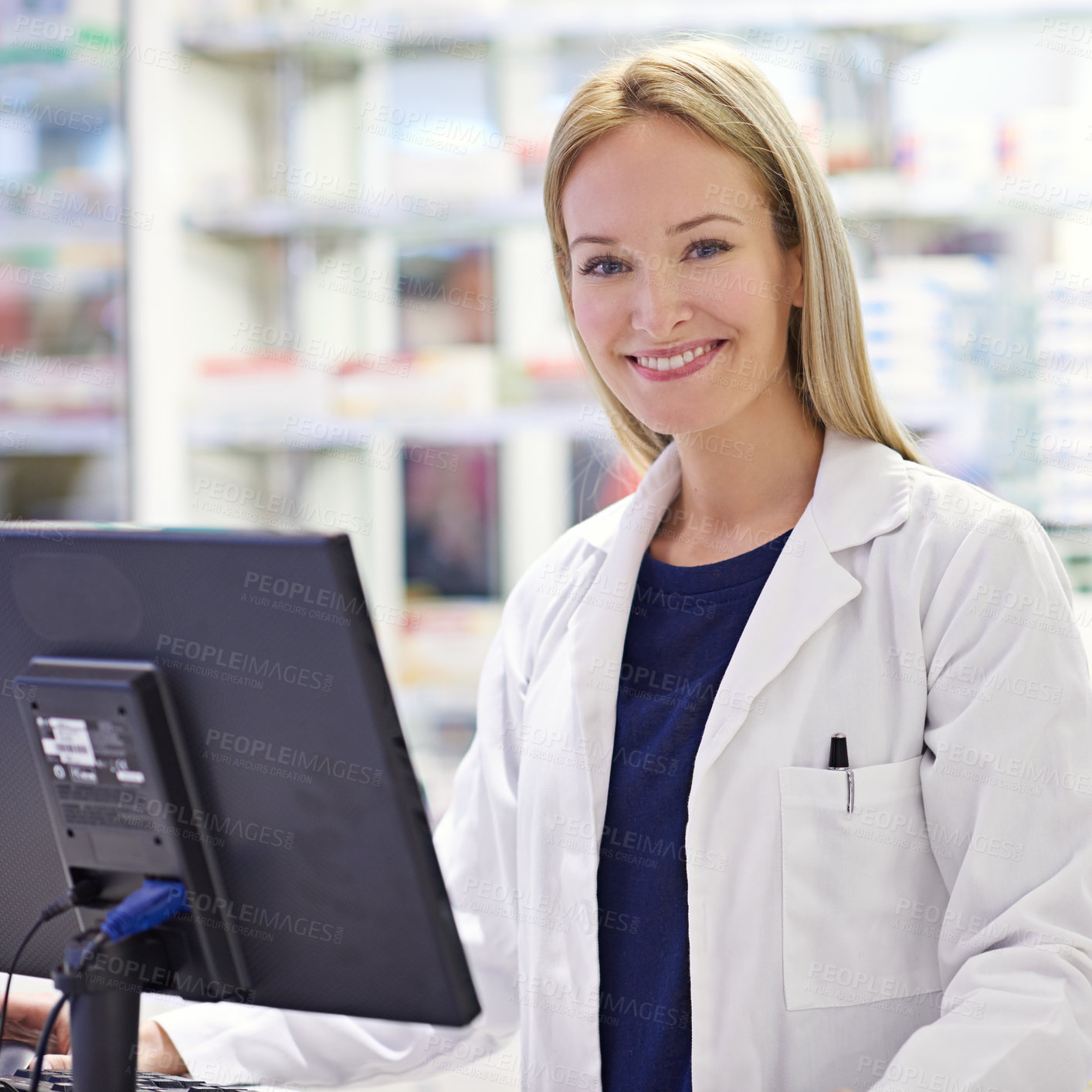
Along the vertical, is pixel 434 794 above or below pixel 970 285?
below

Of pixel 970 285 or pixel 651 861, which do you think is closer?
pixel 651 861

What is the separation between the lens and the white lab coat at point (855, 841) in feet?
3.20

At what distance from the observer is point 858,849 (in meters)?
1.09

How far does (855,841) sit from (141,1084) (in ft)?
2.02

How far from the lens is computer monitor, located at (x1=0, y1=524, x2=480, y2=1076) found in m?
0.71

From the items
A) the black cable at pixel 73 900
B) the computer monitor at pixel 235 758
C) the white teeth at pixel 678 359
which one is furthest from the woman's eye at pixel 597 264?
the black cable at pixel 73 900

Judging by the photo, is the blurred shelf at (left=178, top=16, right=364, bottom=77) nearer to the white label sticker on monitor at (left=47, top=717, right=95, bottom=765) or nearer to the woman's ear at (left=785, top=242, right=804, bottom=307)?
the woman's ear at (left=785, top=242, right=804, bottom=307)

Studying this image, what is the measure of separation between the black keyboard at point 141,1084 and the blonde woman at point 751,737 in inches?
4.4

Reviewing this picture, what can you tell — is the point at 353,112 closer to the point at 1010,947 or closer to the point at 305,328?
the point at 305,328

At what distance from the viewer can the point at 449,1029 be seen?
1.00 m

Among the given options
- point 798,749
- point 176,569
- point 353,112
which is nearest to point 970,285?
point 353,112

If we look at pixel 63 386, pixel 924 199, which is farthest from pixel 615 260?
pixel 63 386

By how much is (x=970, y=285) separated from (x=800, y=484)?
138cm

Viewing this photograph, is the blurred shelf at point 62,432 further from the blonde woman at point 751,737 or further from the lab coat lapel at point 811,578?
the lab coat lapel at point 811,578
